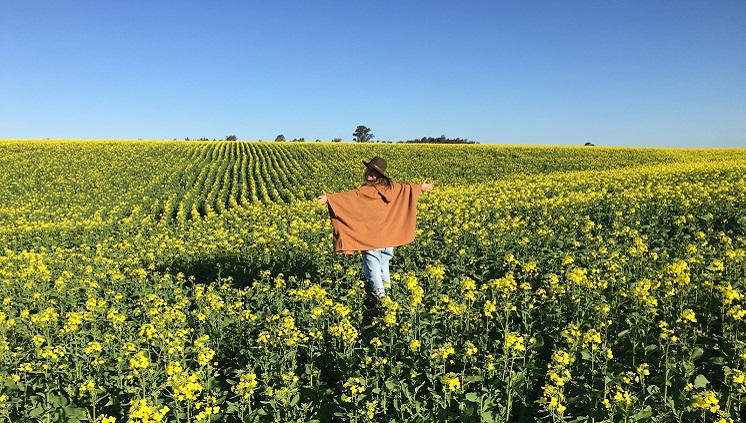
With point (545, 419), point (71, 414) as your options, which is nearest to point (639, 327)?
point (545, 419)

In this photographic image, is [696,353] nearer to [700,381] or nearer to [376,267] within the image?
[700,381]

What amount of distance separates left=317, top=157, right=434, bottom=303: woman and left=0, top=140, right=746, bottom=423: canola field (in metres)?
0.55

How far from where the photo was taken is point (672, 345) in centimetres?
460

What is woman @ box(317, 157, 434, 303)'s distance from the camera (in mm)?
6945

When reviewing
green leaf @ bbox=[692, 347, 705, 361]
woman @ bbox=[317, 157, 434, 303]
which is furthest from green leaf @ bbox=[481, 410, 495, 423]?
woman @ bbox=[317, 157, 434, 303]

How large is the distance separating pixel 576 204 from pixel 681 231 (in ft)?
14.7

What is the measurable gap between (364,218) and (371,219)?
0.11 meters

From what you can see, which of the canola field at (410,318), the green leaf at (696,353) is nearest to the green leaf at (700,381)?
the canola field at (410,318)

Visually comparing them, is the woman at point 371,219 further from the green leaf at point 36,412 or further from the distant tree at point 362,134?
the distant tree at point 362,134

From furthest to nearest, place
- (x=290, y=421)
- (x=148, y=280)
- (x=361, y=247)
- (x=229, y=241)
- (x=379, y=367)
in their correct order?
(x=229, y=241) → (x=148, y=280) → (x=361, y=247) → (x=379, y=367) → (x=290, y=421)

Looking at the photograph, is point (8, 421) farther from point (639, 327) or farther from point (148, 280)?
point (639, 327)

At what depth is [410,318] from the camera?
220 inches

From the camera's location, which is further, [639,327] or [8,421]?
[639,327]

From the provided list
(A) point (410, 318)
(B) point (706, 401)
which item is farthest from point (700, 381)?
(A) point (410, 318)
